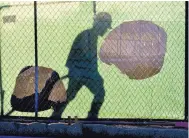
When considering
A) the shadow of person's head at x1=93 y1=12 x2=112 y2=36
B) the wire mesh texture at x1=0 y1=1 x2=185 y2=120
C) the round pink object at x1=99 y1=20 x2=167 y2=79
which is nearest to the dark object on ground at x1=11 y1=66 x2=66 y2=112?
the wire mesh texture at x1=0 y1=1 x2=185 y2=120

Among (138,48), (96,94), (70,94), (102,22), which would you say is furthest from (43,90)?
(138,48)

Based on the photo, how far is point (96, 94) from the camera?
215 inches

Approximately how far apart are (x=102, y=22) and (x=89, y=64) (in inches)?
25.7

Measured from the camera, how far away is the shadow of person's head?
5.41 metres

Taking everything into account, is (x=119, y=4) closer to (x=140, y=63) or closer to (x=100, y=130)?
(x=140, y=63)

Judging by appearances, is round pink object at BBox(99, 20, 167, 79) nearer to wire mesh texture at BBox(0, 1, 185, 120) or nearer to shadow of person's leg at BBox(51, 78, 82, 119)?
wire mesh texture at BBox(0, 1, 185, 120)

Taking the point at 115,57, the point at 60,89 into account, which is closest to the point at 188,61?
the point at 115,57

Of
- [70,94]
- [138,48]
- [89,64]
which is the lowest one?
[70,94]

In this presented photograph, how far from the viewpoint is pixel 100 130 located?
4.65 m

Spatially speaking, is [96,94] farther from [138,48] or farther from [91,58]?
[138,48]

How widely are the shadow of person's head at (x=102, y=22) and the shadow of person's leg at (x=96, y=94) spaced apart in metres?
0.69

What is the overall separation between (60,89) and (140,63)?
1.27m

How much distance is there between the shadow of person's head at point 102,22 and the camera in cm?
541

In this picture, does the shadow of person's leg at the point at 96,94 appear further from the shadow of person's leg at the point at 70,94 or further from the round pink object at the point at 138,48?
the round pink object at the point at 138,48
